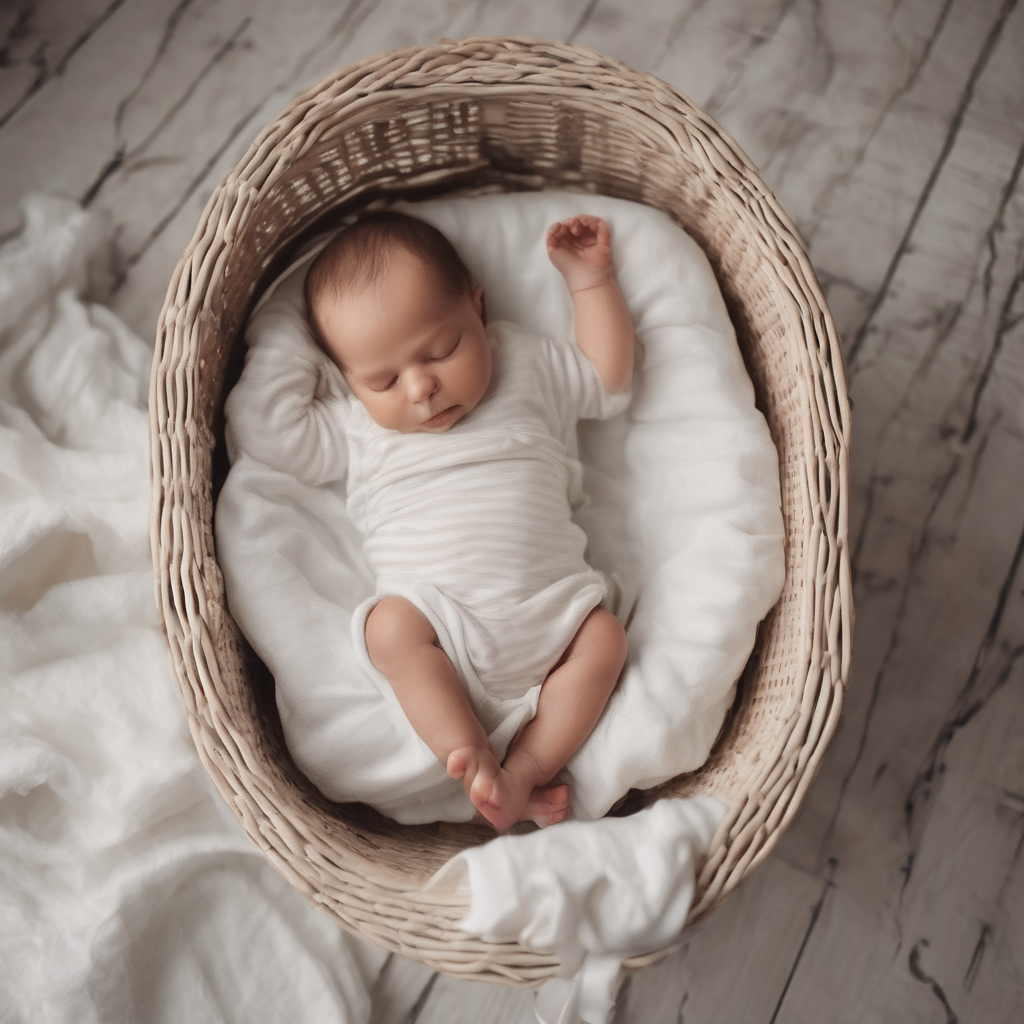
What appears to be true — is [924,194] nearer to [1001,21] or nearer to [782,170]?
[782,170]

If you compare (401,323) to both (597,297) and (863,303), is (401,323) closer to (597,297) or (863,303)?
(597,297)

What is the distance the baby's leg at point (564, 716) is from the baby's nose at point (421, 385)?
1.15ft

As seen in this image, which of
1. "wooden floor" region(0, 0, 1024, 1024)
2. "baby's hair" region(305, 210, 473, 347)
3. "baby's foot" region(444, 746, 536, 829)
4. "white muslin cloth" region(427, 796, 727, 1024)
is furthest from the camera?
"wooden floor" region(0, 0, 1024, 1024)

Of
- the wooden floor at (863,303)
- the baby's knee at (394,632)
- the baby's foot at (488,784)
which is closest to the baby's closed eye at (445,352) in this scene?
the baby's knee at (394,632)

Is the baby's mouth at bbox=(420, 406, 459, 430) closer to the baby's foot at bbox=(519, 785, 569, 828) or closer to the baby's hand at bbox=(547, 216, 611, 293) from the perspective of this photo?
the baby's hand at bbox=(547, 216, 611, 293)

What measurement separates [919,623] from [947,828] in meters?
0.30

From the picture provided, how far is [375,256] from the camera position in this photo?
1075mm

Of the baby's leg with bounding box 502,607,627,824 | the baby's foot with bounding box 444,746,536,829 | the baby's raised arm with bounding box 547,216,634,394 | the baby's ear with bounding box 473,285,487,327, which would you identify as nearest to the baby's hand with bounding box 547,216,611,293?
the baby's raised arm with bounding box 547,216,634,394

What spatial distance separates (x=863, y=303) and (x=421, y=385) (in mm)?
836

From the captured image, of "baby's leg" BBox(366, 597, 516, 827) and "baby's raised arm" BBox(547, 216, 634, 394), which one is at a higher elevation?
"baby's raised arm" BBox(547, 216, 634, 394)

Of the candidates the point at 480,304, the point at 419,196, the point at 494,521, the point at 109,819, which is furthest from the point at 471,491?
the point at 109,819

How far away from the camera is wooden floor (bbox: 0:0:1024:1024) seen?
1266 mm

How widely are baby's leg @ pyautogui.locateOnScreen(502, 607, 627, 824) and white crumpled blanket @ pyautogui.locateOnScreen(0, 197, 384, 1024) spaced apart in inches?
14.9

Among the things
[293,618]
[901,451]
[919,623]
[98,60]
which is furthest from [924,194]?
[98,60]
